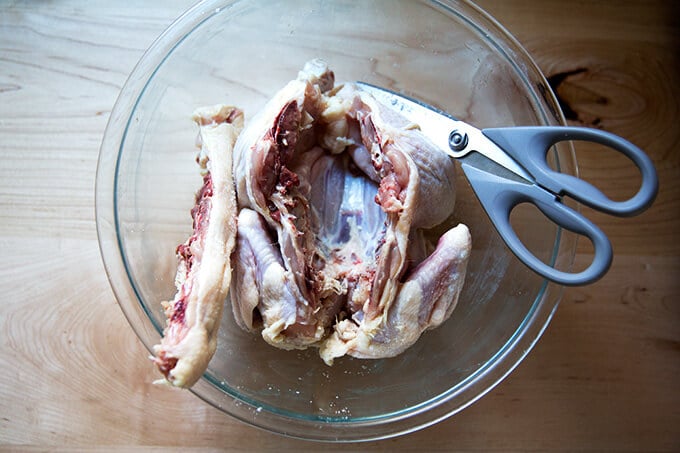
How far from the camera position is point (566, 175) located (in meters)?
0.94

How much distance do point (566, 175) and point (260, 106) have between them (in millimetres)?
642

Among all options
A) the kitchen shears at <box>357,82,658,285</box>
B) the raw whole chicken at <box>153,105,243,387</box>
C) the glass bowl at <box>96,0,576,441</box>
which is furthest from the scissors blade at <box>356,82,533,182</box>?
the raw whole chicken at <box>153,105,243,387</box>

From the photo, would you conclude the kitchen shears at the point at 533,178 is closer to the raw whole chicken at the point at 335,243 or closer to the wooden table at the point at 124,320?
the raw whole chicken at the point at 335,243

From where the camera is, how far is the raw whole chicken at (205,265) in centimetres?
86

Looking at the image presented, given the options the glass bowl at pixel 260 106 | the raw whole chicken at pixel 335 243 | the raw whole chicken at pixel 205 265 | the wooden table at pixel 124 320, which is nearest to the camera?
the raw whole chicken at pixel 205 265

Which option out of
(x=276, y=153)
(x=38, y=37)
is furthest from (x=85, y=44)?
(x=276, y=153)

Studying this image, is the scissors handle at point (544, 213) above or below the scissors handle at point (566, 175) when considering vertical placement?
below

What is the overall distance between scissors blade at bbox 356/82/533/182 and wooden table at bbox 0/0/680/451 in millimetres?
369

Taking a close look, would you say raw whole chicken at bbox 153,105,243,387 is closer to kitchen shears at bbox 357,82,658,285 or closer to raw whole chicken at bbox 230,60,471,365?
raw whole chicken at bbox 230,60,471,365

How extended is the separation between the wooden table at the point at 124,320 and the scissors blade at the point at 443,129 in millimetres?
369

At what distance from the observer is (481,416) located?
126 cm

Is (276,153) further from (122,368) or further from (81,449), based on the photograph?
(81,449)

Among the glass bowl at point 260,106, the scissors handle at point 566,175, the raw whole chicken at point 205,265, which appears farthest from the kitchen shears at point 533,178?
the raw whole chicken at point 205,265

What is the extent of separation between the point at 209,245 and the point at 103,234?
0.27 metres
